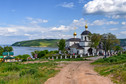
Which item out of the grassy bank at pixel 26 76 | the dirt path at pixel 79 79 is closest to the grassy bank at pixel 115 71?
the dirt path at pixel 79 79

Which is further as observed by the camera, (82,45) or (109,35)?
(82,45)

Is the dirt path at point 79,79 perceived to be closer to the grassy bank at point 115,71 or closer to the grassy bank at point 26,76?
the grassy bank at point 115,71

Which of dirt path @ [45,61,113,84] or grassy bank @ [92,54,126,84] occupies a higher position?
grassy bank @ [92,54,126,84]

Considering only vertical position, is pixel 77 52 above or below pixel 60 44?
below

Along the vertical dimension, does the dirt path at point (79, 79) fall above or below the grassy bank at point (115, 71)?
below

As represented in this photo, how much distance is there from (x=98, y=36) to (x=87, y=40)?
7973 mm

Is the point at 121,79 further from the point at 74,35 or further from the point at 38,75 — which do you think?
the point at 74,35

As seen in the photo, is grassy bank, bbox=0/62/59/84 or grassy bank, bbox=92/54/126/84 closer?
grassy bank, bbox=0/62/59/84

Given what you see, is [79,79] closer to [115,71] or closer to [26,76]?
[115,71]

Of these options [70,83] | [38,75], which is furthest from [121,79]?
[38,75]

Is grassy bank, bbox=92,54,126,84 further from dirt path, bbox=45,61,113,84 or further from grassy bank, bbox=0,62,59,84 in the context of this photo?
grassy bank, bbox=0,62,59,84

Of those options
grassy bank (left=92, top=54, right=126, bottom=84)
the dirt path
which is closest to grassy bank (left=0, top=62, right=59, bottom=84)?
the dirt path

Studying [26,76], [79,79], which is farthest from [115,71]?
[26,76]

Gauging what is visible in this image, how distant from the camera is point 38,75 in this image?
15.7 m
